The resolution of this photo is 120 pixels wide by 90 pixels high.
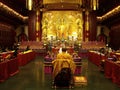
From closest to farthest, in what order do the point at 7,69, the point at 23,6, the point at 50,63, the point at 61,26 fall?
the point at 7,69 → the point at 50,63 → the point at 23,6 → the point at 61,26

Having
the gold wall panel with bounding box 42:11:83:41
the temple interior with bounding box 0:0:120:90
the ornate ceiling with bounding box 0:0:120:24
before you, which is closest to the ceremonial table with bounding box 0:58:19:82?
the ornate ceiling with bounding box 0:0:120:24

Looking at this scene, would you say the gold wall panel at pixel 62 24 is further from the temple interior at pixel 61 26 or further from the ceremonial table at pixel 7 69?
the ceremonial table at pixel 7 69

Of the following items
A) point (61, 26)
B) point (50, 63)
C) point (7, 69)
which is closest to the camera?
point (7, 69)

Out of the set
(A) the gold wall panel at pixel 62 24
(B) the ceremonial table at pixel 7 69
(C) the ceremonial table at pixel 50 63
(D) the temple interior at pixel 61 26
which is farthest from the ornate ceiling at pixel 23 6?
(C) the ceremonial table at pixel 50 63

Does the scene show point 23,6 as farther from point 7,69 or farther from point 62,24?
point 7,69

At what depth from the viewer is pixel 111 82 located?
11.1 metres

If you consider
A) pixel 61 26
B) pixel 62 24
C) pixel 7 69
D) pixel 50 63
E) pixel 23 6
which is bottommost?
pixel 7 69

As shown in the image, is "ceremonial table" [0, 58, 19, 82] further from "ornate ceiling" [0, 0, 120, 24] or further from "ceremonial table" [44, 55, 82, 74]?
"ornate ceiling" [0, 0, 120, 24]

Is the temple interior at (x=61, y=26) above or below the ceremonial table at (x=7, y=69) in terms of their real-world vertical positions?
above

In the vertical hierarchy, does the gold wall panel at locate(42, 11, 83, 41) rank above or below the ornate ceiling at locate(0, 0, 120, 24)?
below

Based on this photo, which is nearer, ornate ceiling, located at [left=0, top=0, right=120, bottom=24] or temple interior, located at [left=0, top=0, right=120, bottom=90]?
ornate ceiling, located at [left=0, top=0, right=120, bottom=24]

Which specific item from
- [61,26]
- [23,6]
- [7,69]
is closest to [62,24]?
[61,26]

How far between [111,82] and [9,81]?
415 cm

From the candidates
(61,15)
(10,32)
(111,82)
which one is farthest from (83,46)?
(111,82)
